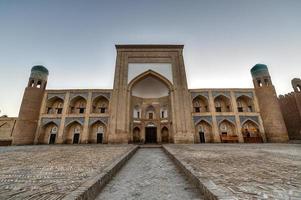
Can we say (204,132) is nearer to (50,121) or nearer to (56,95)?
(50,121)

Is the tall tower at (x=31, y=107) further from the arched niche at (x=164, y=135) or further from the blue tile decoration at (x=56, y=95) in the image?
the arched niche at (x=164, y=135)

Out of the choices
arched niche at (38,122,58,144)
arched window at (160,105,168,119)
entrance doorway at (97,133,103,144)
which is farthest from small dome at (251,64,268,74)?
arched niche at (38,122,58,144)

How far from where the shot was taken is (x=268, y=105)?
60.7 feet

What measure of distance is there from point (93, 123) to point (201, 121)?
1474cm

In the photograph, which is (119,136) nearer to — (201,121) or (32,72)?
(201,121)

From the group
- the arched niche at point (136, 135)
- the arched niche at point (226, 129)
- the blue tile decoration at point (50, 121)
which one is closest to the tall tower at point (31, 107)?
the blue tile decoration at point (50, 121)

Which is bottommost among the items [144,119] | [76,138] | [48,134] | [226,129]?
[76,138]

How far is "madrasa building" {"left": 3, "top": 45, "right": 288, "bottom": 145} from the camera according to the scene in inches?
687

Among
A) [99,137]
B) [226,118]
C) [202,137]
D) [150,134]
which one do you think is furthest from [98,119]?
[226,118]

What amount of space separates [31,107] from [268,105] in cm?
3062

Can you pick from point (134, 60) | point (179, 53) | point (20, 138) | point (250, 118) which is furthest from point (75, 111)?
point (250, 118)

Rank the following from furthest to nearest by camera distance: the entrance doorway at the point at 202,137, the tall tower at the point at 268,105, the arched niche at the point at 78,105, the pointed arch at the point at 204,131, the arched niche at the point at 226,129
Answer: the arched niche at the point at 78,105 < the entrance doorway at the point at 202,137 < the pointed arch at the point at 204,131 < the arched niche at the point at 226,129 < the tall tower at the point at 268,105

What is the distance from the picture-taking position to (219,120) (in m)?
18.9

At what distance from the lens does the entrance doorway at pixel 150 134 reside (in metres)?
21.3
